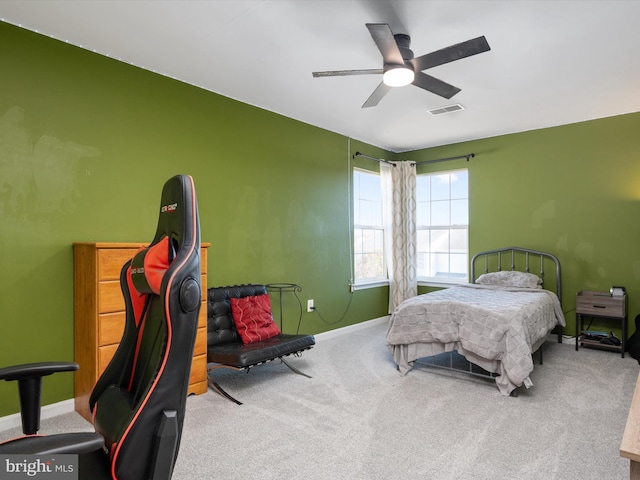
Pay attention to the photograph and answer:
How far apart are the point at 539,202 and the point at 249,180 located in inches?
142

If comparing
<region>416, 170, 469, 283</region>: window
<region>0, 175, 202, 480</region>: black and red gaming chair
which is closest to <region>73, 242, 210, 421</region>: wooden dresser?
<region>0, 175, 202, 480</region>: black and red gaming chair

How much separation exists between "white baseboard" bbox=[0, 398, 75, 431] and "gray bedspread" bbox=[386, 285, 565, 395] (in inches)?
104

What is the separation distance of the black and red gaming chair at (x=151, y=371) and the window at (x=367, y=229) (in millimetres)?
4373

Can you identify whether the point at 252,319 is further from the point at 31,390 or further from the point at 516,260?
the point at 516,260

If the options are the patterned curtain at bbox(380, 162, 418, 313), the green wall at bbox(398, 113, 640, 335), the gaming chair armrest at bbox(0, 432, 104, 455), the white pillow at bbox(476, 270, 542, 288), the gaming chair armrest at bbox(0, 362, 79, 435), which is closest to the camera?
the gaming chair armrest at bbox(0, 432, 104, 455)

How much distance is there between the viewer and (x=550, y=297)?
14.2ft

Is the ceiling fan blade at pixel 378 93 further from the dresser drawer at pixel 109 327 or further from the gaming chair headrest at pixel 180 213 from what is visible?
the dresser drawer at pixel 109 327

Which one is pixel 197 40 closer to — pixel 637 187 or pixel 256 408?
pixel 256 408

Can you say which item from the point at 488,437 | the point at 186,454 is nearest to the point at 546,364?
the point at 488,437

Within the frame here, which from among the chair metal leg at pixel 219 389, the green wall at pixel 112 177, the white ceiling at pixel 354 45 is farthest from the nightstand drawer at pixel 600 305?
the chair metal leg at pixel 219 389

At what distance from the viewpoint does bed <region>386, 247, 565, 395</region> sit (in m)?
3.14

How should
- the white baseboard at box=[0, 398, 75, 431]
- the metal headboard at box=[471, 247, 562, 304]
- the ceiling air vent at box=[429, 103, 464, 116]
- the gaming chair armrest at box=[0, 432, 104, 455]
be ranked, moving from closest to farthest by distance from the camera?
the gaming chair armrest at box=[0, 432, 104, 455]
the white baseboard at box=[0, 398, 75, 431]
the ceiling air vent at box=[429, 103, 464, 116]
the metal headboard at box=[471, 247, 562, 304]

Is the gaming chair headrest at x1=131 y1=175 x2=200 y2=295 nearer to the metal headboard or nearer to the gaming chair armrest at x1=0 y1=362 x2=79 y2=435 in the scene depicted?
the gaming chair armrest at x1=0 y1=362 x2=79 y2=435

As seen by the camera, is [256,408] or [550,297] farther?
[550,297]
